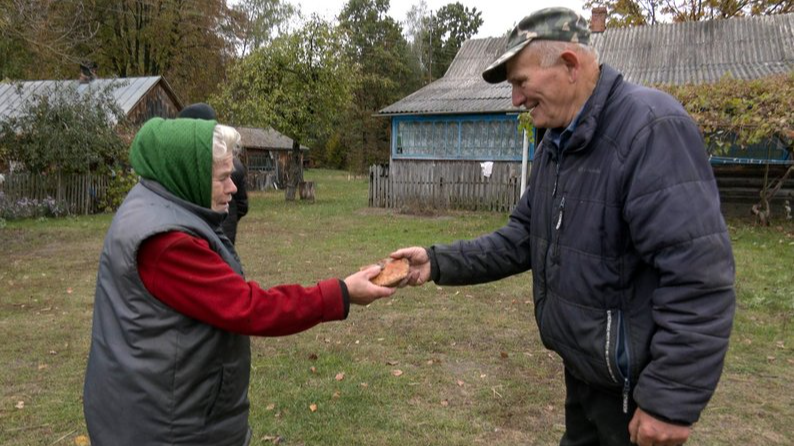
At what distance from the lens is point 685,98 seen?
1306cm

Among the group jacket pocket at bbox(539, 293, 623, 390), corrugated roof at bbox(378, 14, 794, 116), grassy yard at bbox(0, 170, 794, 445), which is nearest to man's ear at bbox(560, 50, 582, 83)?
jacket pocket at bbox(539, 293, 623, 390)

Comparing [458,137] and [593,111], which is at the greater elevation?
[458,137]

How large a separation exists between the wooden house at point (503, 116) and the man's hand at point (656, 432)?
52.0 feet

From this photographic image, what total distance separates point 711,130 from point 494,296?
316 inches

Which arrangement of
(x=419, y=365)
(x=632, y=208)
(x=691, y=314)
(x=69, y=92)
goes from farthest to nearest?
1. (x=69, y=92)
2. (x=419, y=365)
3. (x=632, y=208)
4. (x=691, y=314)

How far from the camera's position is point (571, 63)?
7.11 ft

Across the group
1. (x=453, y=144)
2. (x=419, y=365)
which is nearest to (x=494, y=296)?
(x=419, y=365)

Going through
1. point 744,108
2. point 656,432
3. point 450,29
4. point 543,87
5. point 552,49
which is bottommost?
point 656,432

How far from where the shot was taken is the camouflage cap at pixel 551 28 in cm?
212

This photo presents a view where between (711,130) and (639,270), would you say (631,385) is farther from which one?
(711,130)

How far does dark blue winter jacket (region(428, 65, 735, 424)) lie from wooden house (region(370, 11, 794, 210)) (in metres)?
15.6

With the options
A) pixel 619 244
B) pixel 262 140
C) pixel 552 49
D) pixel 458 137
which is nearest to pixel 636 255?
pixel 619 244

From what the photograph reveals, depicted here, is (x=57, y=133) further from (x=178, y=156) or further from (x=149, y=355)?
(x=149, y=355)

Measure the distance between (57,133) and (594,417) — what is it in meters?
17.9
